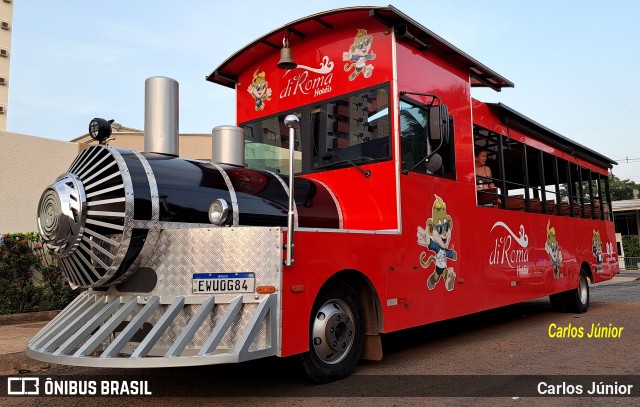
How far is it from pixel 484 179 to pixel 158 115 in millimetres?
4379

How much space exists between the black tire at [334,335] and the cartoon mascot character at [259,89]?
2.83 m

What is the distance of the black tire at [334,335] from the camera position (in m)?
4.18

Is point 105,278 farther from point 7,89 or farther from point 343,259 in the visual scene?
point 7,89

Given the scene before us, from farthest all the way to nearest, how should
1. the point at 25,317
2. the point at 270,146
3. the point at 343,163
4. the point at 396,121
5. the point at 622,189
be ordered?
the point at 622,189
the point at 25,317
the point at 270,146
the point at 343,163
the point at 396,121

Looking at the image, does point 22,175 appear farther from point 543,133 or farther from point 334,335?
point 543,133

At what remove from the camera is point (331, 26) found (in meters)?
5.79

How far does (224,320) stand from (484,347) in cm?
383

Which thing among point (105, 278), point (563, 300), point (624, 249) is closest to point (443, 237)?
point (105, 278)

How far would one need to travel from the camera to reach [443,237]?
5.88m

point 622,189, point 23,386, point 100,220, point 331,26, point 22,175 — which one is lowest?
point 23,386

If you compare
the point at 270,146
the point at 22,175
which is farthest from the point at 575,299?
the point at 22,175

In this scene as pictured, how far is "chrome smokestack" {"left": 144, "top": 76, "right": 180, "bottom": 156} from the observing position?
450 centimetres

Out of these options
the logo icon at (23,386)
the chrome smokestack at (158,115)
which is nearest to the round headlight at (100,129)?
the chrome smokestack at (158,115)

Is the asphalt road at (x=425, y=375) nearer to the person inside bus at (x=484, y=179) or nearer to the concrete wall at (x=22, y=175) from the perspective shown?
the person inside bus at (x=484, y=179)
